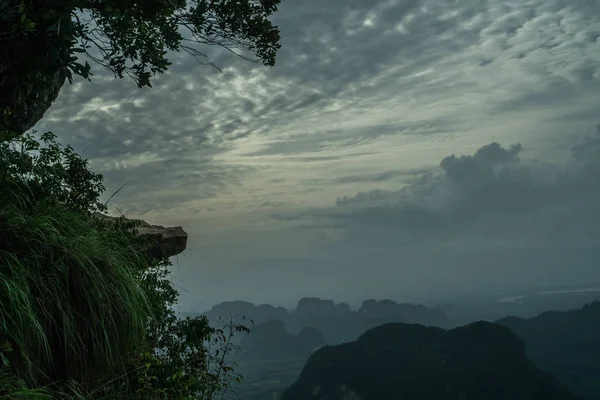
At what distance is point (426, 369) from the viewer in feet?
292

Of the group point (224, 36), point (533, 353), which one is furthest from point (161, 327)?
point (533, 353)

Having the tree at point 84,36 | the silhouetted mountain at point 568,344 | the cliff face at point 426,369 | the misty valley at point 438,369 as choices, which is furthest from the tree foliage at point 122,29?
the silhouetted mountain at point 568,344

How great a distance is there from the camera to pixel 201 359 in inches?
266

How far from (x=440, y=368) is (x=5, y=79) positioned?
94.4 meters

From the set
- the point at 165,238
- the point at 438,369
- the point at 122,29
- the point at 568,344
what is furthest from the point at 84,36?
the point at 568,344

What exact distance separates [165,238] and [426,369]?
89810 mm

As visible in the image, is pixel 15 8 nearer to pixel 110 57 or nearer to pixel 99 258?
pixel 99 258

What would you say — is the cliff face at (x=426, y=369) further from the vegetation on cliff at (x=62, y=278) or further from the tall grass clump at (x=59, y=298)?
the tall grass clump at (x=59, y=298)

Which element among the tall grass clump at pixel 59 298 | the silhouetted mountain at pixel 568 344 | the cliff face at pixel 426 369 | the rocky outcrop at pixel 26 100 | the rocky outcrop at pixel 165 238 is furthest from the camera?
the silhouetted mountain at pixel 568 344

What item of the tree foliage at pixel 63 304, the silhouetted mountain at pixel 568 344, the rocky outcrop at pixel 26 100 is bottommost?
the silhouetted mountain at pixel 568 344

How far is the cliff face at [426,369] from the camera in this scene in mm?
82312

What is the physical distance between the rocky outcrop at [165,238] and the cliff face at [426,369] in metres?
82.3

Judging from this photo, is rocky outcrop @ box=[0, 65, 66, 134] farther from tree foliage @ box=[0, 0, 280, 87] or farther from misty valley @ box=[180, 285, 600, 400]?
misty valley @ box=[180, 285, 600, 400]

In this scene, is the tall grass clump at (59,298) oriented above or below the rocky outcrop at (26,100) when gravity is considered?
below
